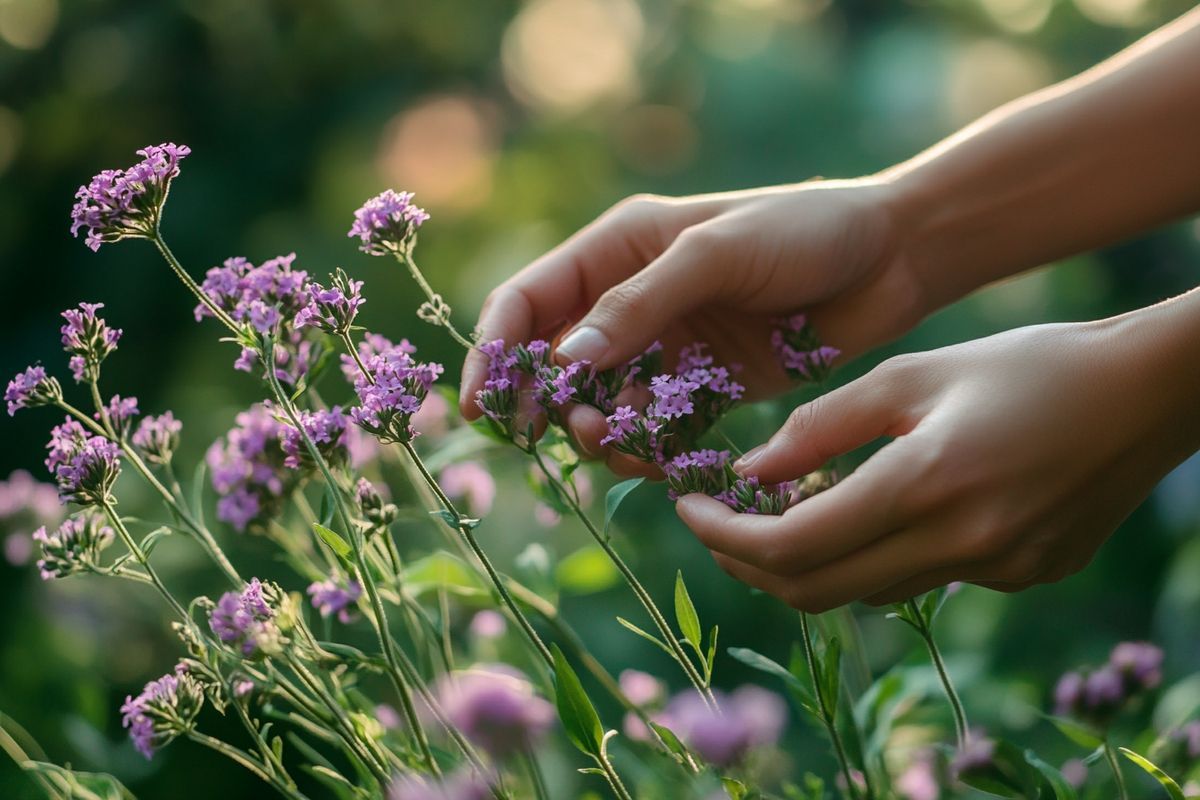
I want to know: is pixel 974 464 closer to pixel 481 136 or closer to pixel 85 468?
pixel 85 468

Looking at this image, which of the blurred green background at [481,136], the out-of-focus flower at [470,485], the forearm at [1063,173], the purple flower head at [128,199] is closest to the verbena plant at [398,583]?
the purple flower head at [128,199]

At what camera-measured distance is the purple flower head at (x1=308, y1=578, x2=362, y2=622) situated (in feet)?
2.67

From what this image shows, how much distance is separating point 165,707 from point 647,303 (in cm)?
49

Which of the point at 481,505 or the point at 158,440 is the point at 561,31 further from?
the point at 158,440

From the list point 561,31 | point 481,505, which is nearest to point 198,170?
point 561,31

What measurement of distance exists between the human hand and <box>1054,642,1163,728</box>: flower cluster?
0.63ft

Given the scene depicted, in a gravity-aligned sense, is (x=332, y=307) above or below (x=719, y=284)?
above

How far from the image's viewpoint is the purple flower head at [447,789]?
601 millimetres

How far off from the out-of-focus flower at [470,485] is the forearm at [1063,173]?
0.53 m

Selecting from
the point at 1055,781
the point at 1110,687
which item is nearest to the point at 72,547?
the point at 1055,781

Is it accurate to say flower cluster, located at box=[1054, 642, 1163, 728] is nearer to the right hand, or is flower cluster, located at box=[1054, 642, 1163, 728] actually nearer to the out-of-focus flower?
the right hand

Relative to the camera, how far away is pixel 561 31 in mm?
3666

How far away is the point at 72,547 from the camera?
0.76 metres

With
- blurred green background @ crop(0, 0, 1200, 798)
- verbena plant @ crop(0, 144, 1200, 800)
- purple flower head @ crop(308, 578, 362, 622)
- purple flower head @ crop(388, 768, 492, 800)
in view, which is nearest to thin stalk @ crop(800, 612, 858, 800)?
verbena plant @ crop(0, 144, 1200, 800)
